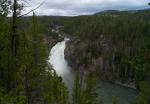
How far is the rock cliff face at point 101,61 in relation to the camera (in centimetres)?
8338

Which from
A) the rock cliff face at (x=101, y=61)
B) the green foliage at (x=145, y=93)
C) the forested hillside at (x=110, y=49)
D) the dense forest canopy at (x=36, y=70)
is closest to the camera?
the dense forest canopy at (x=36, y=70)

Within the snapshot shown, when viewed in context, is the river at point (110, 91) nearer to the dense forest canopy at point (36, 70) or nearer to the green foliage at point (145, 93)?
the dense forest canopy at point (36, 70)

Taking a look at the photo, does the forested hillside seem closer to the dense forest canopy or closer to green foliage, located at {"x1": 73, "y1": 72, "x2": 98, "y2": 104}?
the dense forest canopy

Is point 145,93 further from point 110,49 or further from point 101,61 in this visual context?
point 110,49

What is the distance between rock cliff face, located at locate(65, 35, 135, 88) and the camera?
83.4m

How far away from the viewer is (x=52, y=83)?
26.2 meters

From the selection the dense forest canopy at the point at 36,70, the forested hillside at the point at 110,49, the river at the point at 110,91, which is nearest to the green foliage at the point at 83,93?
the dense forest canopy at the point at 36,70

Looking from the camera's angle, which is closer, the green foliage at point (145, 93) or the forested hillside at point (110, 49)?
the green foliage at point (145, 93)

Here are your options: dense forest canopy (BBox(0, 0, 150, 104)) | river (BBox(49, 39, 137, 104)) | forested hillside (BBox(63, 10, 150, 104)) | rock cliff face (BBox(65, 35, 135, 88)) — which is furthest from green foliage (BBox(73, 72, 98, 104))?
forested hillside (BBox(63, 10, 150, 104))

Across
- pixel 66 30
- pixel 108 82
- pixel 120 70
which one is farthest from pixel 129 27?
pixel 66 30

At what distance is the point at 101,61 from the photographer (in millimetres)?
92688

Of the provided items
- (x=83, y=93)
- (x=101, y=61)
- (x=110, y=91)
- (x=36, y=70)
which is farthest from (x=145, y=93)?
(x=101, y=61)

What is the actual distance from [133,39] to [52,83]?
2618 inches

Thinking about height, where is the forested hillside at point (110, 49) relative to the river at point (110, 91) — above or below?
above
